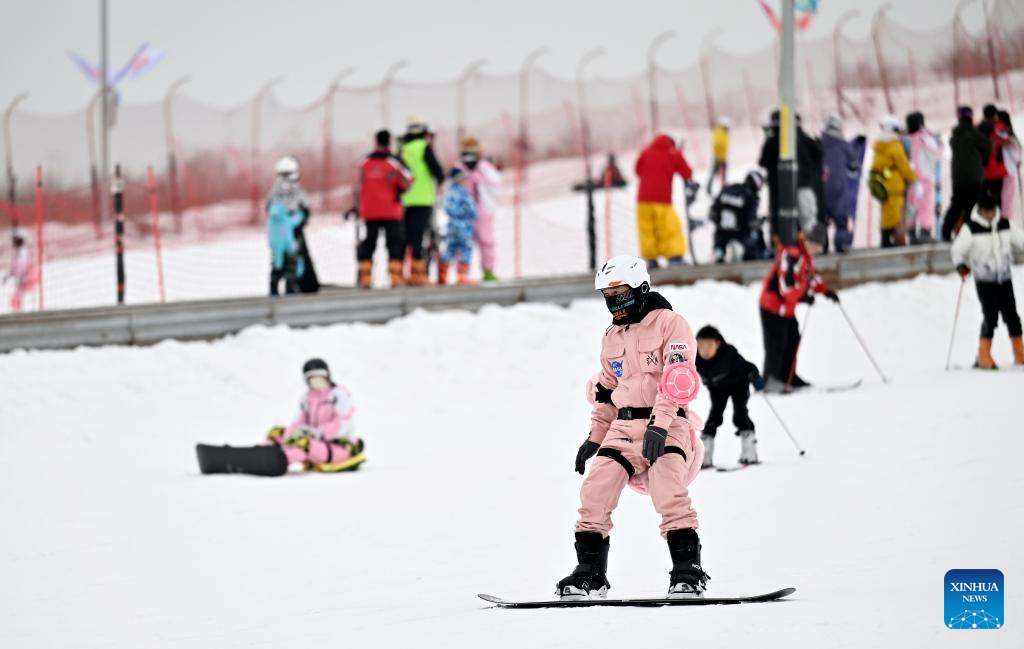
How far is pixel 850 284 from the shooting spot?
2103 cm

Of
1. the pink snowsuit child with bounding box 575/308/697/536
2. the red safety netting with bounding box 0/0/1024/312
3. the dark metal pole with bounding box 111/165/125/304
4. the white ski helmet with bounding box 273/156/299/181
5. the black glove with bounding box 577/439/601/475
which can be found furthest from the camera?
the red safety netting with bounding box 0/0/1024/312

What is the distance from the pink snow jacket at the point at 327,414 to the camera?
13.1m

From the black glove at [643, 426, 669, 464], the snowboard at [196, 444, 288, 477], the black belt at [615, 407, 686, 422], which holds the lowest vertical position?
the snowboard at [196, 444, 288, 477]

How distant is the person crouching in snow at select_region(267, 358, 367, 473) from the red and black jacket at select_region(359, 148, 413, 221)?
5.26 metres

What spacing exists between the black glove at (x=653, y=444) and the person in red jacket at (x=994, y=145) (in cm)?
1426

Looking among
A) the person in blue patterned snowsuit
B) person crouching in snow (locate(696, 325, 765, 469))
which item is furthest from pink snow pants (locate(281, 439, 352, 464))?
the person in blue patterned snowsuit

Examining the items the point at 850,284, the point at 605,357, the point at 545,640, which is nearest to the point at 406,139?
the point at 850,284

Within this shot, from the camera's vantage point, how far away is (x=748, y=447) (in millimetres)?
12336

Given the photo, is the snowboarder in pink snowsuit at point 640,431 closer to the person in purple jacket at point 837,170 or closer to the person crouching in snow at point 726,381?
the person crouching in snow at point 726,381

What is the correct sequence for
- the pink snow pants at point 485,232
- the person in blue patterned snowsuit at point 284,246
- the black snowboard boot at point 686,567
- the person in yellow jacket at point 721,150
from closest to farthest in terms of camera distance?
the black snowboard boot at point 686,567 < the person in blue patterned snowsuit at point 284,246 < the pink snow pants at point 485,232 < the person in yellow jacket at point 721,150

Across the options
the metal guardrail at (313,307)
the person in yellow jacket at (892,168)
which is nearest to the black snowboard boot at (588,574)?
the metal guardrail at (313,307)

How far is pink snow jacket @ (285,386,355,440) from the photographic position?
1309cm

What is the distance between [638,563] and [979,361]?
816 cm

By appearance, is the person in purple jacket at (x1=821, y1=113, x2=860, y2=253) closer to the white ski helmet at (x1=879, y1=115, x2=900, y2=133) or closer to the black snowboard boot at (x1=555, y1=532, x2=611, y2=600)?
the white ski helmet at (x1=879, y1=115, x2=900, y2=133)
